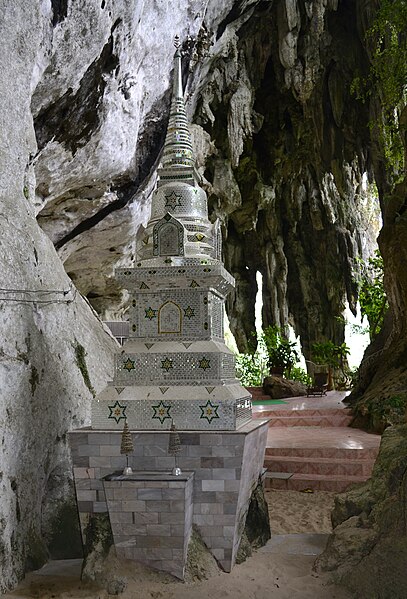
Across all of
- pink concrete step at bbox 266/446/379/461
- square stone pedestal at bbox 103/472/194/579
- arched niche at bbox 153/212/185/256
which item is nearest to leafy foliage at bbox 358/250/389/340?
pink concrete step at bbox 266/446/379/461

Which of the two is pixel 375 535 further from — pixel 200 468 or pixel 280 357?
pixel 280 357

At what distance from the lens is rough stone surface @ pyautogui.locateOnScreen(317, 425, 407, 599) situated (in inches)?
148

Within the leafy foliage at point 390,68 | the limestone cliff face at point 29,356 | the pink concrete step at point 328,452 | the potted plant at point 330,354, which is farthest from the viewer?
the potted plant at point 330,354

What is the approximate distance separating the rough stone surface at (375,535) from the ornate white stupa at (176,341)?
1145mm

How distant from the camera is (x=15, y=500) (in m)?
4.35

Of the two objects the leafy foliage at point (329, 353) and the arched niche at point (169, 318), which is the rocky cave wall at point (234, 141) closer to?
the leafy foliage at point (329, 353)

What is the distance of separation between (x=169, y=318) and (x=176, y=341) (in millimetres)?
216

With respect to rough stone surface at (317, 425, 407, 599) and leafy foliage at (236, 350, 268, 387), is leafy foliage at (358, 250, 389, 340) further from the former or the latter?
rough stone surface at (317, 425, 407, 599)

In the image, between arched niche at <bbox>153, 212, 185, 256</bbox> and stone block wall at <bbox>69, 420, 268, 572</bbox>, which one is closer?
stone block wall at <bbox>69, 420, 268, 572</bbox>

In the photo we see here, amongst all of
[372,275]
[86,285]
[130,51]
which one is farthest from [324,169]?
[130,51]

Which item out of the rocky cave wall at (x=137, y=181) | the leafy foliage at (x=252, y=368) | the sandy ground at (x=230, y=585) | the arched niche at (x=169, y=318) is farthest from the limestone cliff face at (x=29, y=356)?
the leafy foliage at (x=252, y=368)

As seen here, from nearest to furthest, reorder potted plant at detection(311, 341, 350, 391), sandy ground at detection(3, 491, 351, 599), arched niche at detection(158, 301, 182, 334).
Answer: sandy ground at detection(3, 491, 351, 599) → arched niche at detection(158, 301, 182, 334) → potted plant at detection(311, 341, 350, 391)

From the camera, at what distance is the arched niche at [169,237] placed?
5.10 meters

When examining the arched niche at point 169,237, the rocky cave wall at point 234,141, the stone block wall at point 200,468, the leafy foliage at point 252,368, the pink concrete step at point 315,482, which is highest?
the rocky cave wall at point 234,141
